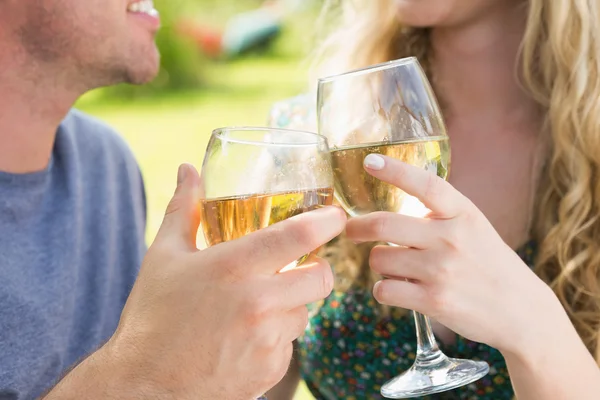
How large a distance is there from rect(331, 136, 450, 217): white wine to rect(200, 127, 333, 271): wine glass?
0.32ft

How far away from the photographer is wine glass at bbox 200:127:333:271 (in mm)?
1141

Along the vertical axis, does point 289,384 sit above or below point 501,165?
below

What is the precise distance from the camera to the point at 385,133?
1.30m

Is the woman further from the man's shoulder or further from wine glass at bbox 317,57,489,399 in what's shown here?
the man's shoulder

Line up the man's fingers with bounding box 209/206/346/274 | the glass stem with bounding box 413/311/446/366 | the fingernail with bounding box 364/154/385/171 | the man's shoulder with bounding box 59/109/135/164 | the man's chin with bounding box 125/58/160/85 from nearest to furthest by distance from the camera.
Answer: the man's fingers with bounding box 209/206/346/274 → the fingernail with bounding box 364/154/385/171 → the glass stem with bounding box 413/311/446/366 → the man's chin with bounding box 125/58/160/85 → the man's shoulder with bounding box 59/109/135/164

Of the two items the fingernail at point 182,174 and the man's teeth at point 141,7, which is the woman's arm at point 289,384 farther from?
the man's teeth at point 141,7

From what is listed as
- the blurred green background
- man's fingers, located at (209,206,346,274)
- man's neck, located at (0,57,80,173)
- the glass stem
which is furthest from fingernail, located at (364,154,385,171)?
the blurred green background

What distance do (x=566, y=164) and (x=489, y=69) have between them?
1.17ft

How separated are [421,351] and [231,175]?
1.86ft

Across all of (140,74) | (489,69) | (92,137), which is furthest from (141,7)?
(489,69)

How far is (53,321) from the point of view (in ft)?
6.24

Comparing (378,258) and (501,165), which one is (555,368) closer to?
(378,258)

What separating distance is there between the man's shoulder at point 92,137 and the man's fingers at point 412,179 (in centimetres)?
130

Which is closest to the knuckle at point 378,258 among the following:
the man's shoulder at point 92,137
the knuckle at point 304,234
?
the knuckle at point 304,234
